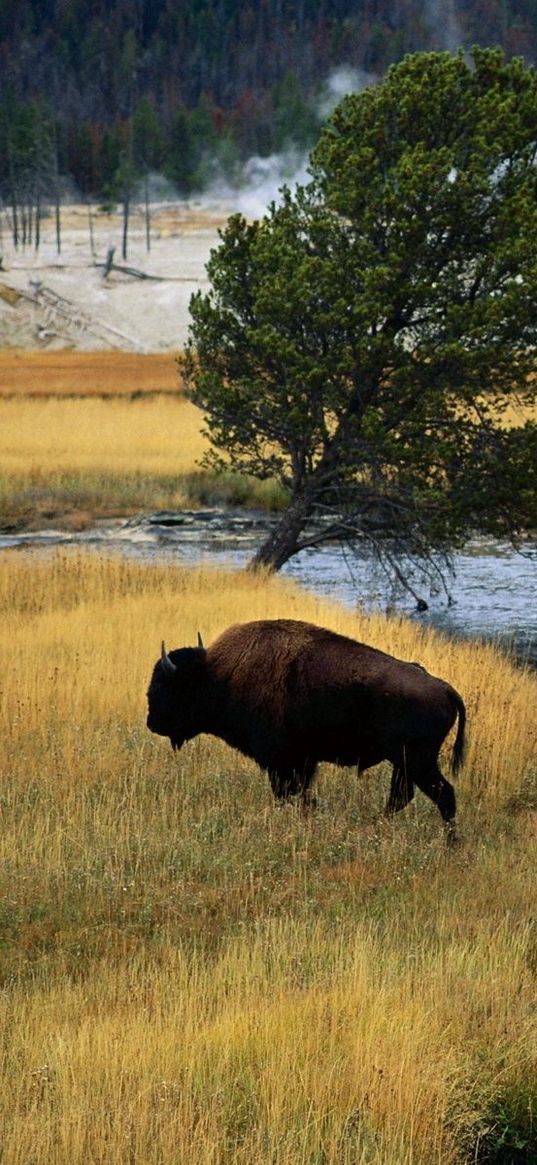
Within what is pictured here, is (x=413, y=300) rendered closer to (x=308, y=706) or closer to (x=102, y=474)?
(x=308, y=706)

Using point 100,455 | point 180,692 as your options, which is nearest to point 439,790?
point 180,692

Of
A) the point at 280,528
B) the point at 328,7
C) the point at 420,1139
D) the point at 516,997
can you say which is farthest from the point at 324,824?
the point at 328,7

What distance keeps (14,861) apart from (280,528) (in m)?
10.8

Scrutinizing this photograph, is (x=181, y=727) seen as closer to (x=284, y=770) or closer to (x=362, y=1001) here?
(x=284, y=770)

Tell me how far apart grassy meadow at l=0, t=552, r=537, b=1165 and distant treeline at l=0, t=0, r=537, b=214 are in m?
106

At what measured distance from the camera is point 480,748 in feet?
34.9

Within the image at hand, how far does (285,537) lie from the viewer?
60.4 feet

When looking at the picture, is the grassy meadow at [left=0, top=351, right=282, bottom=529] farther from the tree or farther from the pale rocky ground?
the pale rocky ground

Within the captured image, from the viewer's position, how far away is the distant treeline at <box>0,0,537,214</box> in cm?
11644

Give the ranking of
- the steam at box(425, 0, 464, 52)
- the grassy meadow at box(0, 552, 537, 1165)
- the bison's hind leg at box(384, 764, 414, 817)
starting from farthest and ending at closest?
the steam at box(425, 0, 464, 52), the bison's hind leg at box(384, 764, 414, 817), the grassy meadow at box(0, 552, 537, 1165)

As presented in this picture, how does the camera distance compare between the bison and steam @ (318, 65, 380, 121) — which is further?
steam @ (318, 65, 380, 121)

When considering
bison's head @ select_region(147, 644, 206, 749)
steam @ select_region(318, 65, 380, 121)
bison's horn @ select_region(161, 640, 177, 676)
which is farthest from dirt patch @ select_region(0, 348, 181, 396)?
steam @ select_region(318, 65, 380, 121)

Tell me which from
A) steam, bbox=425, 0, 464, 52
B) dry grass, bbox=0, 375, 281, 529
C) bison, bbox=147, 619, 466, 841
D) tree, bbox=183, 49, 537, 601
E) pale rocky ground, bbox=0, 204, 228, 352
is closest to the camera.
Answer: bison, bbox=147, 619, 466, 841

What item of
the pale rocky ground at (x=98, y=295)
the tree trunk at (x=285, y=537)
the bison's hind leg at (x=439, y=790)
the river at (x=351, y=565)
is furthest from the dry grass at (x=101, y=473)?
the pale rocky ground at (x=98, y=295)
